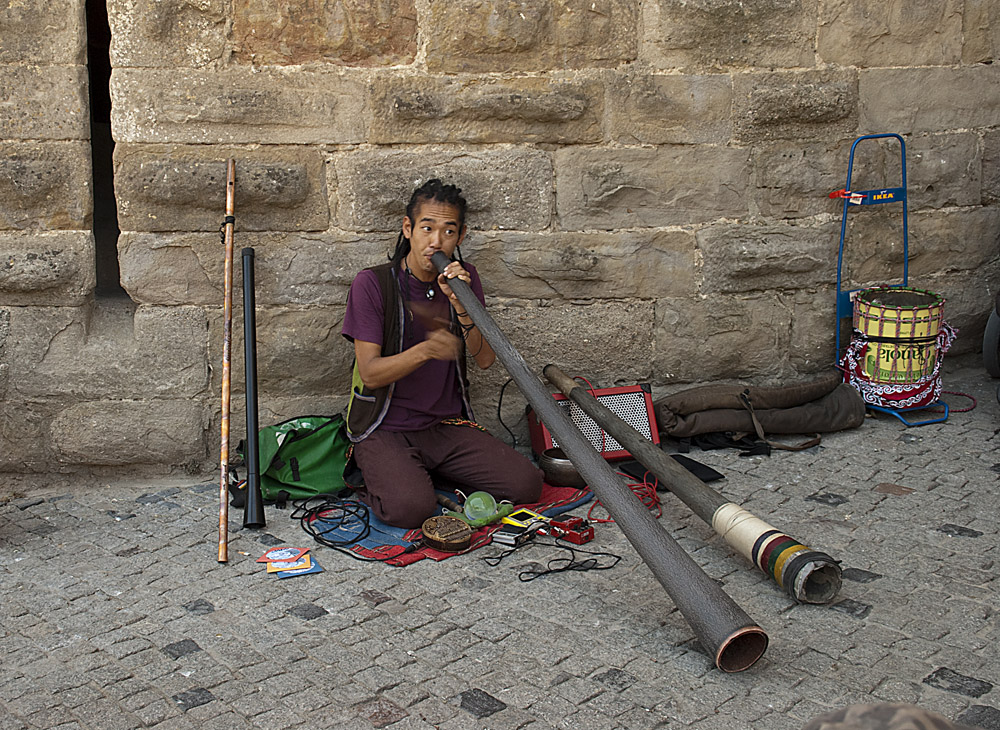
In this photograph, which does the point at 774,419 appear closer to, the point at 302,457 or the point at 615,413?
the point at 615,413

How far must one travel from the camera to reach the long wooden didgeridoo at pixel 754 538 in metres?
2.87

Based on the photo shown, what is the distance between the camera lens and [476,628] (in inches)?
110

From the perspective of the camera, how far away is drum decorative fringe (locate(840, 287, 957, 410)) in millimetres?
4402

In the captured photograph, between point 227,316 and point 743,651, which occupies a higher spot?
point 227,316

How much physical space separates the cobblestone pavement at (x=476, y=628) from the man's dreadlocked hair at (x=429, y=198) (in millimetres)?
1117

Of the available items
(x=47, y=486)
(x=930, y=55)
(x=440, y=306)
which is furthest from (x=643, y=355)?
(x=47, y=486)

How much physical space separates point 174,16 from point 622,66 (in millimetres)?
1772

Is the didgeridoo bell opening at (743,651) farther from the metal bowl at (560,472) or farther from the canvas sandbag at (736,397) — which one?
the canvas sandbag at (736,397)

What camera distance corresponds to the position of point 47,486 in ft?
13.2

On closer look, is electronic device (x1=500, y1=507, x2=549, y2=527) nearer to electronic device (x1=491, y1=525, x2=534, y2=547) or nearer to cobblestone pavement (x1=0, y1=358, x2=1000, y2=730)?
electronic device (x1=491, y1=525, x2=534, y2=547)

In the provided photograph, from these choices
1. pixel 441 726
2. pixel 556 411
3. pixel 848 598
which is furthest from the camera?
pixel 556 411

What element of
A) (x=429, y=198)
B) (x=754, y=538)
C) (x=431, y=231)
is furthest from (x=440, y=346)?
(x=754, y=538)

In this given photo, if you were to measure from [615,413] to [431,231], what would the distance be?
1.10 m

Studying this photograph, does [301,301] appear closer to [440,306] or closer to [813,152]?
[440,306]
